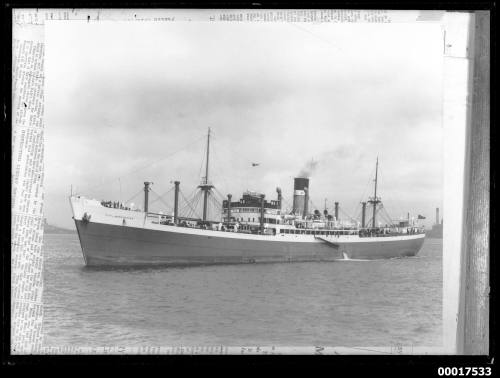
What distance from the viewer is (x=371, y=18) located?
3.57 metres

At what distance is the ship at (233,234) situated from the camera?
4.62 meters

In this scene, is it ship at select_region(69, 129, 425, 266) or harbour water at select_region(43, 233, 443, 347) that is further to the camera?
ship at select_region(69, 129, 425, 266)

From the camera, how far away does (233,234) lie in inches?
273

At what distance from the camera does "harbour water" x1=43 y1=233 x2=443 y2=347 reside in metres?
3.62

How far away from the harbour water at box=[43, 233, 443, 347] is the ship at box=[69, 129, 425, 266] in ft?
1.43

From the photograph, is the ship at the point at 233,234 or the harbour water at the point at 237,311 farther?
the ship at the point at 233,234

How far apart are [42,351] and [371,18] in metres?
3.17

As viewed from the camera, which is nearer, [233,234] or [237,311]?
[237,311]

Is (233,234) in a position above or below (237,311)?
above

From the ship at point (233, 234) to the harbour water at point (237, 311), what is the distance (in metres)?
0.44

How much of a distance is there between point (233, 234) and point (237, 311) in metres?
3.21
